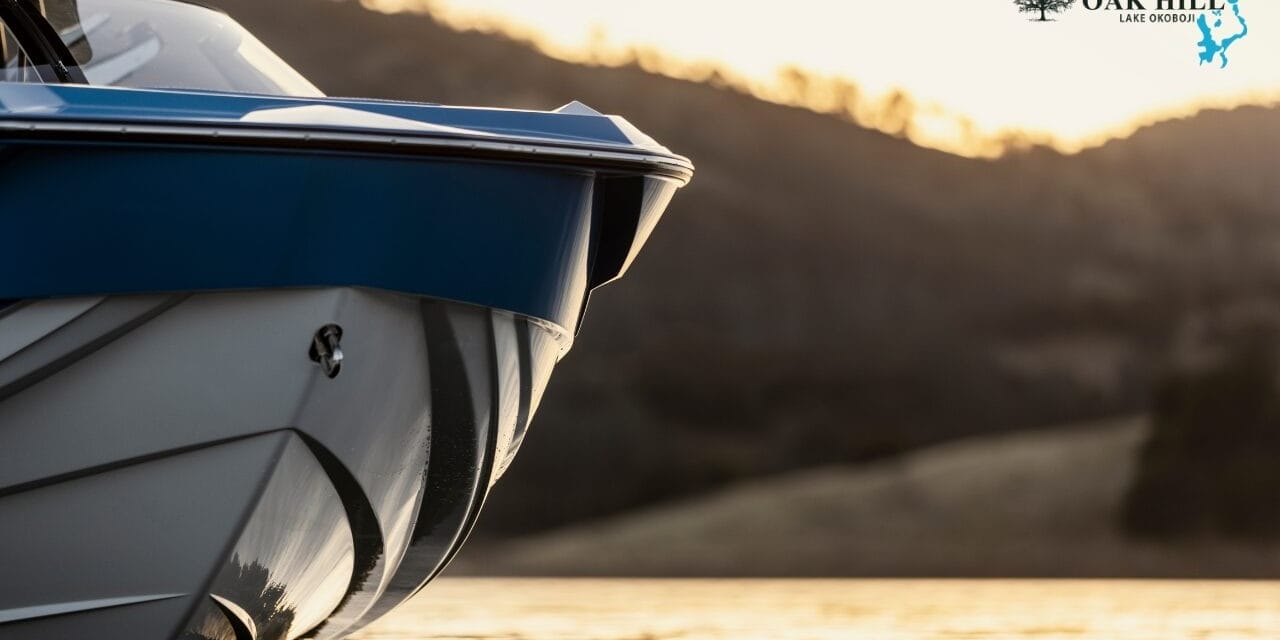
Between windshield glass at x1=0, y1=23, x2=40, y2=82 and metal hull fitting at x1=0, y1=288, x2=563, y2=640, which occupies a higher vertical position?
windshield glass at x1=0, y1=23, x2=40, y2=82

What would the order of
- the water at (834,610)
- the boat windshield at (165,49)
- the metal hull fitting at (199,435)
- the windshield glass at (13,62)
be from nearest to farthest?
1. the metal hull fitting at (199,435)
2. the windshield glass at (13,62)
3. the boat windshield at (165,49)
4. the water at (834,610)

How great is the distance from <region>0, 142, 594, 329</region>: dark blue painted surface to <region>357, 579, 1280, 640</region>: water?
8.36 feet

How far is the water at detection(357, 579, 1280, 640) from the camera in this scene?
17.6ft

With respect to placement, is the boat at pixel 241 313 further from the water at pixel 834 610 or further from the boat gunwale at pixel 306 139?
the water at pixel 834 610

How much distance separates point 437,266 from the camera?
281 centimetres

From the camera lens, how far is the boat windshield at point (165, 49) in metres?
3.22

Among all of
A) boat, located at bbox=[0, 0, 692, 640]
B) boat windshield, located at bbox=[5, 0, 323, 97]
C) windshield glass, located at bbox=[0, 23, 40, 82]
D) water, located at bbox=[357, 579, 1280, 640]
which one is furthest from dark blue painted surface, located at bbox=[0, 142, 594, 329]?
water, located at bbox=[357, 579, 1280, 640]

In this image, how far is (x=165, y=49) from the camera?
338cm

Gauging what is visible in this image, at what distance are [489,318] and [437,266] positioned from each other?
0.55 ft

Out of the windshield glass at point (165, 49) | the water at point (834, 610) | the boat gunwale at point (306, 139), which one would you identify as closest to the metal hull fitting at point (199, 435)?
the boat gunwale at point (306, 139)

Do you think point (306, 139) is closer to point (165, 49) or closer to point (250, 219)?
point (250, 219)

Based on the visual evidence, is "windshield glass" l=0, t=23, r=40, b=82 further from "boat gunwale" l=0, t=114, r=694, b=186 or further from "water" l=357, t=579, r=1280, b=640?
"water" l=357, t=579, r=1280, b=640

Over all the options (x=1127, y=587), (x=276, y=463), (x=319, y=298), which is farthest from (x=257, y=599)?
(x=1127, y=587)

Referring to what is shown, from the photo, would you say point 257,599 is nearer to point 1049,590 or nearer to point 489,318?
point 489,318
